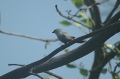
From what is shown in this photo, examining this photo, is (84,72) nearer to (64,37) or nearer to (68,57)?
(64,37)

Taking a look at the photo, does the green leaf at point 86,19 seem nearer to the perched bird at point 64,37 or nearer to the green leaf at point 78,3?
the green leaf at point 78,3

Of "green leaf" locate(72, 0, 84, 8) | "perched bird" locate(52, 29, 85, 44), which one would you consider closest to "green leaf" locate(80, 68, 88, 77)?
"perched bird" locate(52, 29, 85, 44)

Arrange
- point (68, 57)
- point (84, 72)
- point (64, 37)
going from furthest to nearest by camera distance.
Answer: point (64, 37) → point (84, 72) → point (68, 57)

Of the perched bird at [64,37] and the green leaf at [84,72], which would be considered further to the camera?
the perched bird at [64,37]

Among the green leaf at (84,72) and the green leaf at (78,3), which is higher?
the green leaf at (78,3)

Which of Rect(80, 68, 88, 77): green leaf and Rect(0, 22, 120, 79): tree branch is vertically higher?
Rect(0, 22, 120, 79): tree branch

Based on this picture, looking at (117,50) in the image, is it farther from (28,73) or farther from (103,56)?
(28,73)

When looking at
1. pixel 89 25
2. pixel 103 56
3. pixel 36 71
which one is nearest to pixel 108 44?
pixel 103 56

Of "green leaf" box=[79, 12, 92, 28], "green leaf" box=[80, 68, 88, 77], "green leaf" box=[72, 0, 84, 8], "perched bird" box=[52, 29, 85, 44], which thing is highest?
"green leaf" box=[72, 0, 84, 8]

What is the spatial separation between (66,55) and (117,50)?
88 cm

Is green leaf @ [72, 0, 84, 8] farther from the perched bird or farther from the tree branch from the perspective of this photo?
the tree branch

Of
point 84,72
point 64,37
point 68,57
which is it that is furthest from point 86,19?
point 68,57

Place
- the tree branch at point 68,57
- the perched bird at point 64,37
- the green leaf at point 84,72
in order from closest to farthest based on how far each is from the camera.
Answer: the tree branch at point 68,57, the green leaf at point 84,72, the perched bird at point 64,37

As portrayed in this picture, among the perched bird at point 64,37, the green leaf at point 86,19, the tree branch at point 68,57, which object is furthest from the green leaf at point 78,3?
the tree branch at point 68,57
